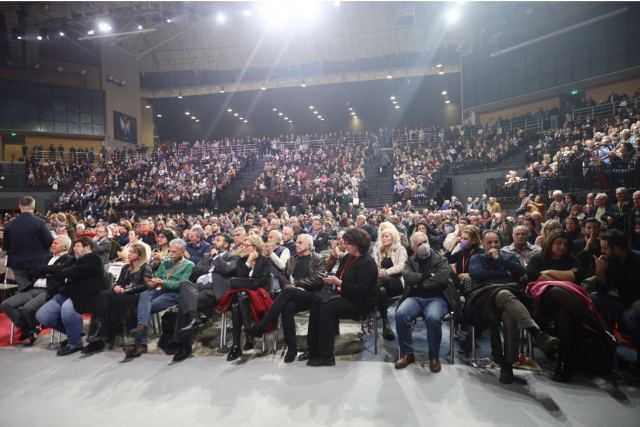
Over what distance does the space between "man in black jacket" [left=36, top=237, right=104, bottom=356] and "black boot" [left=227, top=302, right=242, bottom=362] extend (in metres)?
1.60

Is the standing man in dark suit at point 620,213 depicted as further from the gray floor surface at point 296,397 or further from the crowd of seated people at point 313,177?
the crowd of seated people at point 313,177

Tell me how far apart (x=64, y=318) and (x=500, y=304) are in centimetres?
438

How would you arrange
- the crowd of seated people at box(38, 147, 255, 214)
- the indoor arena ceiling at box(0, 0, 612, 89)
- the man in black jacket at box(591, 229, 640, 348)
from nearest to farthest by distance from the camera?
the man in black jacket at box(591, 229, 640, 348) < the crowd of seated people at box(38, 147, 255, 214) < the indoor arena ceiling at box(0, 0, 612, 89)

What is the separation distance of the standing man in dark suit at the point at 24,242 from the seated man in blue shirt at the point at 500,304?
16.5 feet

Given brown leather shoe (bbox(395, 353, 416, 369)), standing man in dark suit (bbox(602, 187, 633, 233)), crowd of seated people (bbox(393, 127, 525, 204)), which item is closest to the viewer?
brown leather shoe (bbox(395, 353, 416, 369))

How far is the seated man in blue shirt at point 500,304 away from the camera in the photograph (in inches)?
123

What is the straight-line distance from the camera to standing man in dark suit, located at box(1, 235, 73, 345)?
4488mm

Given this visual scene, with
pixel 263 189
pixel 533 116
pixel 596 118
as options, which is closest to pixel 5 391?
pixel 263 189

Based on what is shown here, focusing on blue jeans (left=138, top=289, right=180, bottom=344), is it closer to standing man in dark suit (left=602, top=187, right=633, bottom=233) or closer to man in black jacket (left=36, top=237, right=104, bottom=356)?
man in black jacket (left=36, top=237, right=104, bottom=356)

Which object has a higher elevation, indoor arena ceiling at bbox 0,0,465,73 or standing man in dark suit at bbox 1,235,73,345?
indoor arena ceiling at bbox 0,0,465,73

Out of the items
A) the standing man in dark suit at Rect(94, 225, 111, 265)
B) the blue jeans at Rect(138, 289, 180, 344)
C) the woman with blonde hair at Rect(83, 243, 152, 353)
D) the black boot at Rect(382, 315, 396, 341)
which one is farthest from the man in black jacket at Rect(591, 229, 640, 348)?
the standing man in dark suit at Rect(94, 225, 111, 265)

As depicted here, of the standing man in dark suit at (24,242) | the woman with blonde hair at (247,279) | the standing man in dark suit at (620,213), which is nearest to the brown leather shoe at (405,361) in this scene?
the woman with blonde hair at (247,279)

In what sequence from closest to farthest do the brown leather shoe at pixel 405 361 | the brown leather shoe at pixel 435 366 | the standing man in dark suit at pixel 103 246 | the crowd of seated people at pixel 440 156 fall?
the brown leather shoe at pixel 435 366
the brown leather shoe at pixel 405 361
the standing man in dark suit at pixel 103 246
the crowd of seated people at pixel 440 156

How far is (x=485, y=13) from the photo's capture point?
19984 millimetres
